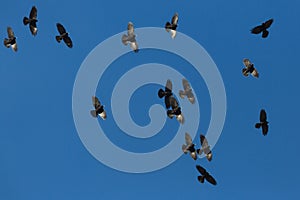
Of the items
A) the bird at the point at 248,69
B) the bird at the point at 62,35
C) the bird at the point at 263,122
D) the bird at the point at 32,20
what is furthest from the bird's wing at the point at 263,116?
the bird at the point at 32,20

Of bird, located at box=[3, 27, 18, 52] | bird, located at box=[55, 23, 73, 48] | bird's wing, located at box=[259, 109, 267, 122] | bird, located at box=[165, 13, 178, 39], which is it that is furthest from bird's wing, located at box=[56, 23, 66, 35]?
bird's wing, located at box=[259, 109, 267, 122]

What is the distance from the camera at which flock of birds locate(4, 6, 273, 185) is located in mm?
1705

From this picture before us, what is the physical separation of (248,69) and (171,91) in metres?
0.26

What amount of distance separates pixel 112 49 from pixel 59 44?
0.57 feet

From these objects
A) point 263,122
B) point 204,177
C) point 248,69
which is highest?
point 248,69

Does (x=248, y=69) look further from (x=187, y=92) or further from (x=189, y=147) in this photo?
(x=189, y=147)

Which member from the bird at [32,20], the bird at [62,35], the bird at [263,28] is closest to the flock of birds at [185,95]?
the bird at [263,28]

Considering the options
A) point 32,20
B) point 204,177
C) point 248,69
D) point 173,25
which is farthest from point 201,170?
point 32,20

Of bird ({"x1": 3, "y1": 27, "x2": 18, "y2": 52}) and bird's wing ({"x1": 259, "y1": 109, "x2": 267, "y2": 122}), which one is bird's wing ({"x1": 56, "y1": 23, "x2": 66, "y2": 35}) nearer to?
bird ({"x1": 3, "y1": 27, "x2": 18, "y2": 52})

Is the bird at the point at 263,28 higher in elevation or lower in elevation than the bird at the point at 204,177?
higher

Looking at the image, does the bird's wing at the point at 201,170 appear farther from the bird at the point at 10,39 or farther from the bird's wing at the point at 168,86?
the bird at the point at 10,39

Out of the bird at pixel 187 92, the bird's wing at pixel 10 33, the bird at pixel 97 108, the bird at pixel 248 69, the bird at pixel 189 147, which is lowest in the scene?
the bird at pixel 189 147

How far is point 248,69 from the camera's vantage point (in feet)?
5.66

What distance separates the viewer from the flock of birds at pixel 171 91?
5.59 feet
